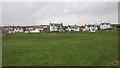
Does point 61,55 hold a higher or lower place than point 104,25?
lower

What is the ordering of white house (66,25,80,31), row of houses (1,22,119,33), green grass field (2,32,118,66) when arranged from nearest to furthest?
green grass field (2,32,118,66)
row of houses (1,22,119,33)
white house (66,25,80,31)

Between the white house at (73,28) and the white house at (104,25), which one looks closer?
the white house at (73,28)

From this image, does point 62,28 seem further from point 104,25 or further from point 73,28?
point 104,25

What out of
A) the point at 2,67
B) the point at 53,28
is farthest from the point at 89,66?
the point at 53,28

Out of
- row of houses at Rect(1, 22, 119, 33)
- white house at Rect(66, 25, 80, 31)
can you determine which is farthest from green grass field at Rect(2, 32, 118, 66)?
white house at Rect(66, 25, 80, 31)

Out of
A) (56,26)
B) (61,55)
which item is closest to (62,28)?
(56,26)

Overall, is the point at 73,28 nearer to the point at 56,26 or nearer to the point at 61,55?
the point at 56,26

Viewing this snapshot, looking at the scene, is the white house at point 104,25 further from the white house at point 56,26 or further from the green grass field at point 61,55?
the green grass field at point 61,55

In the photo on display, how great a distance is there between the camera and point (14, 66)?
18.7 meters

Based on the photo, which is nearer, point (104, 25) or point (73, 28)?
point (73, 28)

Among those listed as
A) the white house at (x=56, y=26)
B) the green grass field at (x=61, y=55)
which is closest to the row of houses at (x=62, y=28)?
the white house at (x=56, y=26)

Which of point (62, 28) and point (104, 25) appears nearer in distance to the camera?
point (62, 28)

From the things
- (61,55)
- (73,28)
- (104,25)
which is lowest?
(61,55)

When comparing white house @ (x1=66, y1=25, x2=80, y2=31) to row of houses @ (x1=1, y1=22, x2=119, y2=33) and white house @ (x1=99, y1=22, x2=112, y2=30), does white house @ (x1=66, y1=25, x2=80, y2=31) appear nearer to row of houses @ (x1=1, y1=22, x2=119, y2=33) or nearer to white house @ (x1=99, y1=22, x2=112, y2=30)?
row of houses @ (x1=1, y1=22, x2=119, y2=33)
